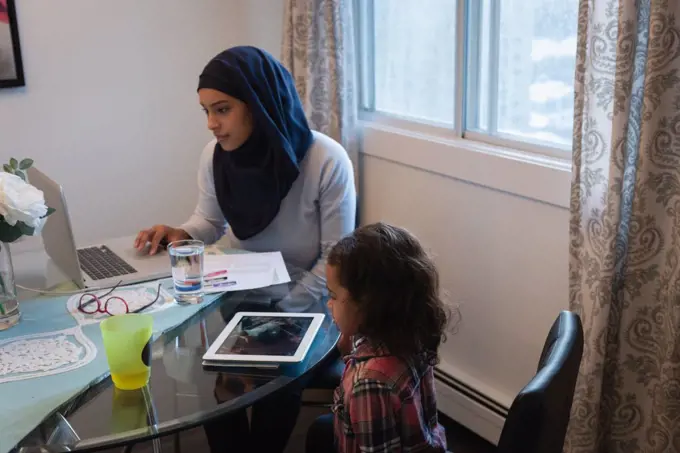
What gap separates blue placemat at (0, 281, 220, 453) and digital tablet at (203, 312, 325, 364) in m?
0.14

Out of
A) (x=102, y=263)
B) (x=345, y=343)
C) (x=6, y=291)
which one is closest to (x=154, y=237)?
(x=102, y=263)

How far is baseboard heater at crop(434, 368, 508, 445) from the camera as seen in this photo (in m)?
2.32

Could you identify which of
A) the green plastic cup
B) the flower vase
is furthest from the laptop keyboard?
the green plastic cup

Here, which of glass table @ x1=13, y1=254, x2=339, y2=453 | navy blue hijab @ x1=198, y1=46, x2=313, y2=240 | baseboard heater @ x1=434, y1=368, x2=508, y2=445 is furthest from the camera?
baseboard heater @ x1=434, y1=368, x2=508, y2=445

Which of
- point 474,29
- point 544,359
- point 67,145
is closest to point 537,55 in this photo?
point 474,29

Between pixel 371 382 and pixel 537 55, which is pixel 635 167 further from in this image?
pixel 371 382

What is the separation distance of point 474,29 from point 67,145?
157 centimetres

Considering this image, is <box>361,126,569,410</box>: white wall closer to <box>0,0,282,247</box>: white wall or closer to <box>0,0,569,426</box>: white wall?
<box>0,0,569,426</box>: white wall

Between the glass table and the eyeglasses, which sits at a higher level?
the eyeglasses

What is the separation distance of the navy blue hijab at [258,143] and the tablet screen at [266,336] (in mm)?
581

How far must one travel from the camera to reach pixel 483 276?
231cm

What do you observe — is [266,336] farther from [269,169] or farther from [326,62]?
[326,62]

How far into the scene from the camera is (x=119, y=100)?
291cm

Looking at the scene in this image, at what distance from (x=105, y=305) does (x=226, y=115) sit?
62 centimetres
